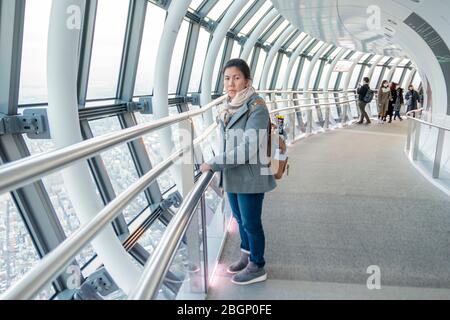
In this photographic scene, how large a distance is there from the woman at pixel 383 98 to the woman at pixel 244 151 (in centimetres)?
1166

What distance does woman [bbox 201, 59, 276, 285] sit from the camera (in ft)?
7.65

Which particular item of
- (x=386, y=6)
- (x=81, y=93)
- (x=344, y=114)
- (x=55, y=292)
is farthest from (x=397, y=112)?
(x=55, y=292)

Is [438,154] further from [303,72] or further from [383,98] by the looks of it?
[303,72]

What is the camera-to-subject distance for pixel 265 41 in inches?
680

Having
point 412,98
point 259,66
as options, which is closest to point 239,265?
point 412,98

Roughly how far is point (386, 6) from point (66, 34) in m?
4.42

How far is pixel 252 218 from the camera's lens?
256cm

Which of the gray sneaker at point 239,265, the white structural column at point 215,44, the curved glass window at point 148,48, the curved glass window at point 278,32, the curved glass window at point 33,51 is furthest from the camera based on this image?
the curved glass window at point 278,32

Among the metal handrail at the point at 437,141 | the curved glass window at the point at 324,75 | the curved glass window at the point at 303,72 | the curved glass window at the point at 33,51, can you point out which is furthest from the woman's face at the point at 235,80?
the curved glass window at the point at 324,75

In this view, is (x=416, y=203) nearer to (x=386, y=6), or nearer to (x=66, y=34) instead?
(x=386, y=6)

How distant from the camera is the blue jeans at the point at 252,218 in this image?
8.25ft

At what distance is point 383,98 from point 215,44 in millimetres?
6604

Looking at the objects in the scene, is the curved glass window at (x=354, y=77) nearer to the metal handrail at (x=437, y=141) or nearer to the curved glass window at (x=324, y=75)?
the curved glass window at (x=324, y=75)

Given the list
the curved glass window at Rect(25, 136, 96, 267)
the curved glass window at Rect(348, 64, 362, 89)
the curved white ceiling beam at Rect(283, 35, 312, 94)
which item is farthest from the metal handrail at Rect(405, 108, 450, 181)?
the curved glass window at Rect(348, 64, 362, 89)
